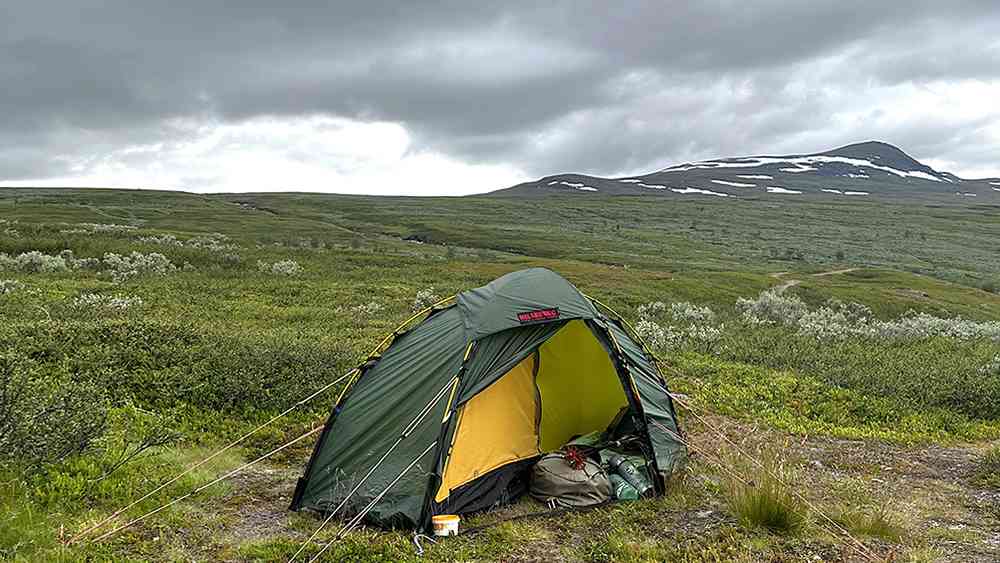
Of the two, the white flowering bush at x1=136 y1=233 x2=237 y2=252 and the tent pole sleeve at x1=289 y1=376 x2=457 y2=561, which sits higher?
the white flowering bush at x1=136 y1=233 x2=237 y2=252

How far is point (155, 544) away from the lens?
678cm

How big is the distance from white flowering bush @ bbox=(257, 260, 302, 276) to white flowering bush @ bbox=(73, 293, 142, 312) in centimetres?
929

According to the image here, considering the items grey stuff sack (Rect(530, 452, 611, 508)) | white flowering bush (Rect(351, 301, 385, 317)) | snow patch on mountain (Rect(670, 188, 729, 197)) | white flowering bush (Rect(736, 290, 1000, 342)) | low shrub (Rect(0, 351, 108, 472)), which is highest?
snow patch on mountain (Rect(670, 188, 729, 197))

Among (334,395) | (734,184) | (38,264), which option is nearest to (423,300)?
(334,395)

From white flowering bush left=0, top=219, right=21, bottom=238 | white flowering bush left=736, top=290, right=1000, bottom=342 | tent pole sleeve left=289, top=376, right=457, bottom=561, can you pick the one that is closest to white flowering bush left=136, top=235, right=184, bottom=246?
white flowering bush left=0, top=219, right=21, bottom=238

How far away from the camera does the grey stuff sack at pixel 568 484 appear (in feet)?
27.6

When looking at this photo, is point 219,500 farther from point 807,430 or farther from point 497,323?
point 807,430

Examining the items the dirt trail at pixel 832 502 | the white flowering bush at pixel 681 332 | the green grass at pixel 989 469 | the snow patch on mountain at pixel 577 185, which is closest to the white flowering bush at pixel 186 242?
the white flowering bush at pixel 681 332

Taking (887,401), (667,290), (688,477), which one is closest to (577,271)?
(667,290)

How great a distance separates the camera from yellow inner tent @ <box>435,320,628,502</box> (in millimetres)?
8597

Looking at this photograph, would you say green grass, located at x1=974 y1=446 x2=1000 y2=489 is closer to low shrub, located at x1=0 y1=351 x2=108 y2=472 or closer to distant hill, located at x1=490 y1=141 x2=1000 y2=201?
low shrub, located at x1=0 y1=351 x2=108 y2=472

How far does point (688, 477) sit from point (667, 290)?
1067 inches

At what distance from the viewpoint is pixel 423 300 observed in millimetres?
23734

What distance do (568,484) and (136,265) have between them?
23.4 meters
